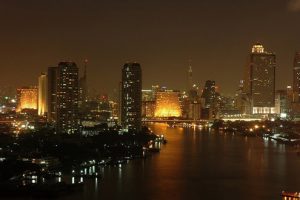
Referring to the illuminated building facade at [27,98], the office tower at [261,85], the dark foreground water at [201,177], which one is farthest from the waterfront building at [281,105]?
the dark foreground water at [201,177]

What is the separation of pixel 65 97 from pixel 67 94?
0.13m

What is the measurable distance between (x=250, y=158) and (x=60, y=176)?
208 inches

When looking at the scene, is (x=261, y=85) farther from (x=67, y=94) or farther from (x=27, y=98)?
(x=67, y=94)

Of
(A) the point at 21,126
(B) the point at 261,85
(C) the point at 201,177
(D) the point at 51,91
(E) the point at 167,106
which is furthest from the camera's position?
(B) the point at 261,85

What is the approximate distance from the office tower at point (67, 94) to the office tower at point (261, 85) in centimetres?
1682

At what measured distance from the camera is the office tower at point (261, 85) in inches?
1594

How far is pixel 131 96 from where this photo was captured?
83.6 feet

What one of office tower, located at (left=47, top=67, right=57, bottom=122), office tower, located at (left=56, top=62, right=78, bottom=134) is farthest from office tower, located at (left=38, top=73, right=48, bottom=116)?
office tower, located at (left=56, top=62, right=78, bottom=134)

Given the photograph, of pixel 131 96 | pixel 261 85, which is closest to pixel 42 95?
pixel 131 96

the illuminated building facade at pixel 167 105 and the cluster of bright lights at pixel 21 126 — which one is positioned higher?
the illuminated building facade at pixel 167 105

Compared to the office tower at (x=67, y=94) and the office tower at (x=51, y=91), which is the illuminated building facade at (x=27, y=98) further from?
the office tower at (x=67, y=94)

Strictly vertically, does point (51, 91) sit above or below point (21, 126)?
above

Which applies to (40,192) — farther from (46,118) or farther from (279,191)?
(46,118)

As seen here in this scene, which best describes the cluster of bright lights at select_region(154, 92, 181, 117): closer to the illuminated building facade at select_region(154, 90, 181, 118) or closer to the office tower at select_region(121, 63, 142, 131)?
the illuminated building facade at select_region(154, 90, 181, 118)
